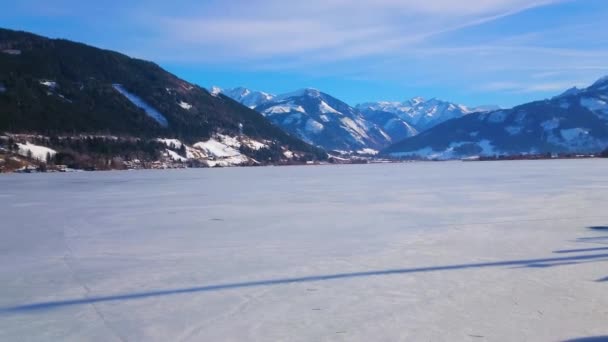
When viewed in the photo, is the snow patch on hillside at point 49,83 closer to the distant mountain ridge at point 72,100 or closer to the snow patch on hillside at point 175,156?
the distant mountain ridge at point 72,100

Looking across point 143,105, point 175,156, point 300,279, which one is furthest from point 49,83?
point 300,279

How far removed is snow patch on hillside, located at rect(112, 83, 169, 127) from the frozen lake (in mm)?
173124

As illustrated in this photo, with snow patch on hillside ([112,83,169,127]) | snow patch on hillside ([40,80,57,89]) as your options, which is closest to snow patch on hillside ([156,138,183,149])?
snow patch on hillside ([112,83,169,127])

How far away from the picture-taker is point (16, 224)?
634 inches

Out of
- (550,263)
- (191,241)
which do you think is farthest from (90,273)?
(550,263)

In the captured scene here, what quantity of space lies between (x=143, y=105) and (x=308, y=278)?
19419cm

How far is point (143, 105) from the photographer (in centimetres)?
19162

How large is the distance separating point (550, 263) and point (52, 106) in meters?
160

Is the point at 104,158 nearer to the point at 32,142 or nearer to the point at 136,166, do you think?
the point at 136,166

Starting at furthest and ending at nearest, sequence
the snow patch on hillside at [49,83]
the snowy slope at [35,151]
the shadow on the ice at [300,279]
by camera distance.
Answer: the snow patch on hillside at [49,83] → the snowy slope at [35,151] → the shadow on the ice at [300,279]

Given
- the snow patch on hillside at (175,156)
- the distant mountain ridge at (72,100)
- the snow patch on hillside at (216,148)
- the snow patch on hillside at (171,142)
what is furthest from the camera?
the snow patch on hillside at (216,148)

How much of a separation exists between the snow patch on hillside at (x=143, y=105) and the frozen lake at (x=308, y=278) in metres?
173

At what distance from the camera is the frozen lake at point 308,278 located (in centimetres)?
623

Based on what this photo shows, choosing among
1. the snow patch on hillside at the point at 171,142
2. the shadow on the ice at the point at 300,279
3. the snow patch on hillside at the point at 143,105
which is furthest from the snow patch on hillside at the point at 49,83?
the shadow on the ice at the point at 300,279
